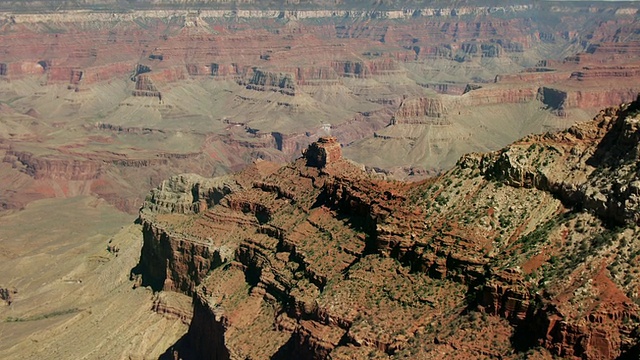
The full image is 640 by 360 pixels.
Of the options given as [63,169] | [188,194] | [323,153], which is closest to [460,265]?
[323,153]

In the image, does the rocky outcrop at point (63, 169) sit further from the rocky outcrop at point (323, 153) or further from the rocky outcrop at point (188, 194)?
the rocky outcrop at point (323, 153)

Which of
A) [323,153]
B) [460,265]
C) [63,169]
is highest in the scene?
[460,265]

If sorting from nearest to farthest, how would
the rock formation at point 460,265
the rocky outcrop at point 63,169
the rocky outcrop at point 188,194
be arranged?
the rock formation at point 460,265 → the rocky outcrop at point 188,194 → the rocky outcrop at point 63,169

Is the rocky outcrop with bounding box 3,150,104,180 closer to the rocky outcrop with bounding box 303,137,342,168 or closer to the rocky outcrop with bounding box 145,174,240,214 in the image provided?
the rocky outcrop with bounding box 145,174,240,214

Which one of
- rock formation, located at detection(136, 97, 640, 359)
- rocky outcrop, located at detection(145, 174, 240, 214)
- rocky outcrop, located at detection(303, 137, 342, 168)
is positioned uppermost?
rock formation, located at detection(136, 97, 640, 359)

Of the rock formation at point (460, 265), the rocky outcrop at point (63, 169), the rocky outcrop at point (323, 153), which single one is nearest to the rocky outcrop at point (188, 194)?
the rocky outcrop at point (323, 153)

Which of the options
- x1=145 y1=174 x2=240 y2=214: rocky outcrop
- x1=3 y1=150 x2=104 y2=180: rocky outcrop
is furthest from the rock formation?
x1=3 y1=150 x2=104 y2=180: rocky outcrop

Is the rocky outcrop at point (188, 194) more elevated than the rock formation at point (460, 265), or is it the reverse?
the rock formation at point (460, 265)

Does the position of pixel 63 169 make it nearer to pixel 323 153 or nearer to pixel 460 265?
pixel 323 153

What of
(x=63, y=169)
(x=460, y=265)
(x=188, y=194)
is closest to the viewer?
(x=460, y=265)

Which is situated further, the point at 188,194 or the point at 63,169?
the point at 63,169

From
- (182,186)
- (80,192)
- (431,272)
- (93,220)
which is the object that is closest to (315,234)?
(431,272)

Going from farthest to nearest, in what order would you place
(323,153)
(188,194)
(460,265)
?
(188,194), (323,153), (460,265)
